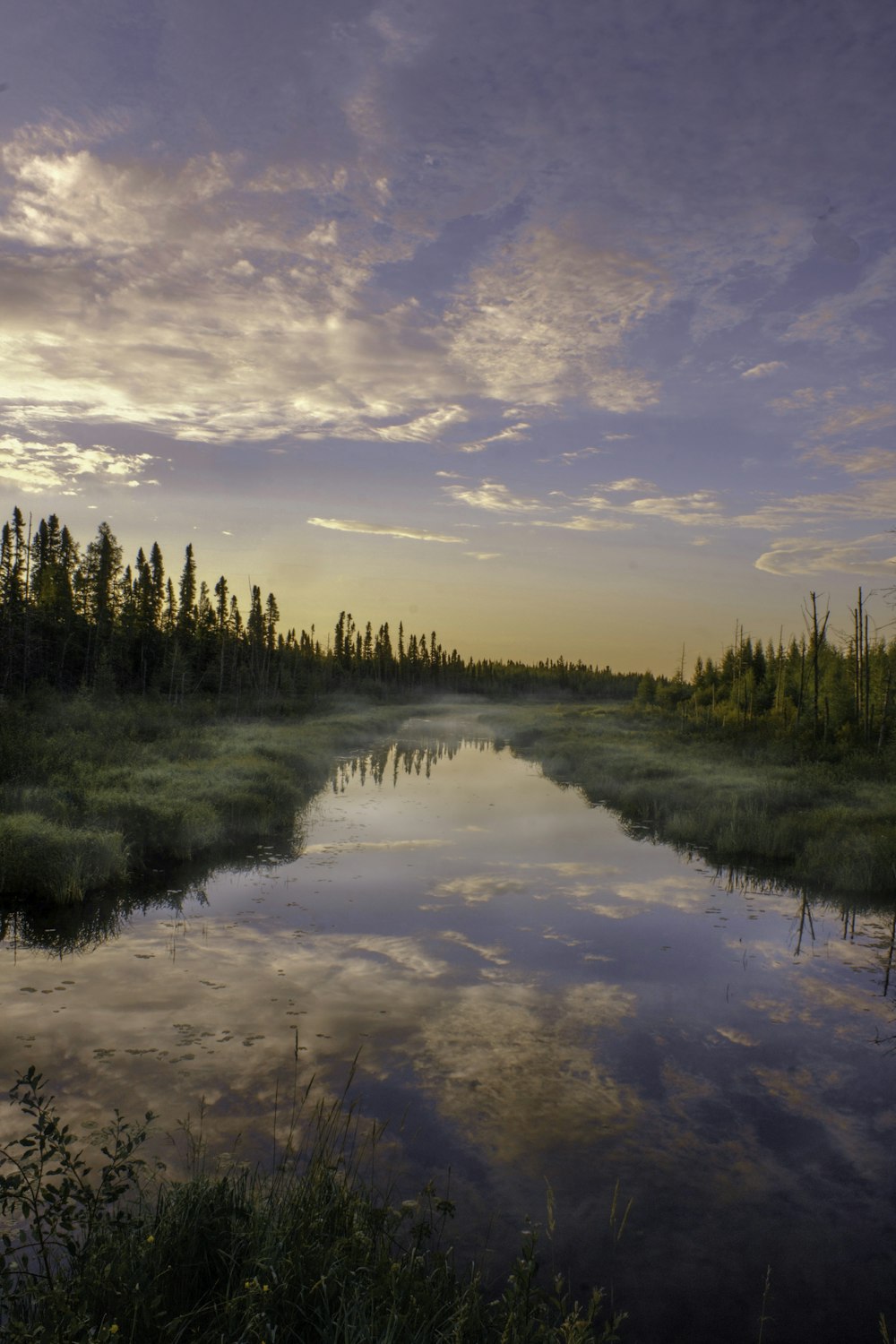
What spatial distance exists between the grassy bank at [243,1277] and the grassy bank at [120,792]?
32.5ft

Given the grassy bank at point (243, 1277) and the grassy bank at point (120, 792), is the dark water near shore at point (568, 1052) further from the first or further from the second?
the grassy bank at point (120, 792)

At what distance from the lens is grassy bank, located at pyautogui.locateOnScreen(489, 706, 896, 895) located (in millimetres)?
17641

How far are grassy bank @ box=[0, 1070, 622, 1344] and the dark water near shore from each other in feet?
4.15

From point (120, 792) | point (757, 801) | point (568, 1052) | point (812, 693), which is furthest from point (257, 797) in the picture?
point (812, 693)

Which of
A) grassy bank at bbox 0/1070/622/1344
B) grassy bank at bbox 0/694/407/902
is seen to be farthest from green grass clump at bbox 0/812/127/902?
grassy bank at bbox 0/1070/622/1344

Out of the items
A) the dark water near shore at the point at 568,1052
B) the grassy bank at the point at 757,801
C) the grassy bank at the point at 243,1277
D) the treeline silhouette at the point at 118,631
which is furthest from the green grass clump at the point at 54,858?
the treeline silhouette at the point at 118,631

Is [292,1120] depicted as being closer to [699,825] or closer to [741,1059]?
[741,1059]

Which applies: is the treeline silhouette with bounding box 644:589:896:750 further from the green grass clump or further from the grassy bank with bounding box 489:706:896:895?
the green grass clump

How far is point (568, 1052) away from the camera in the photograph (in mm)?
9016

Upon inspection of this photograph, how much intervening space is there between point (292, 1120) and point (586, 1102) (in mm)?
3013

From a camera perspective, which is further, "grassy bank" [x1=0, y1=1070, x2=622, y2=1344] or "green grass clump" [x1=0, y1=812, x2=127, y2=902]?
"green grass clump" [x1=0, y1=812, x2=127, y2=902]

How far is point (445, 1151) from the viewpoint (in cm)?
696

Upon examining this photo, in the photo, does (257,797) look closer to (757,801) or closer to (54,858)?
(54,858)

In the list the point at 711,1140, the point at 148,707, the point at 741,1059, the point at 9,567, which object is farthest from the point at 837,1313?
the point at 9,567
